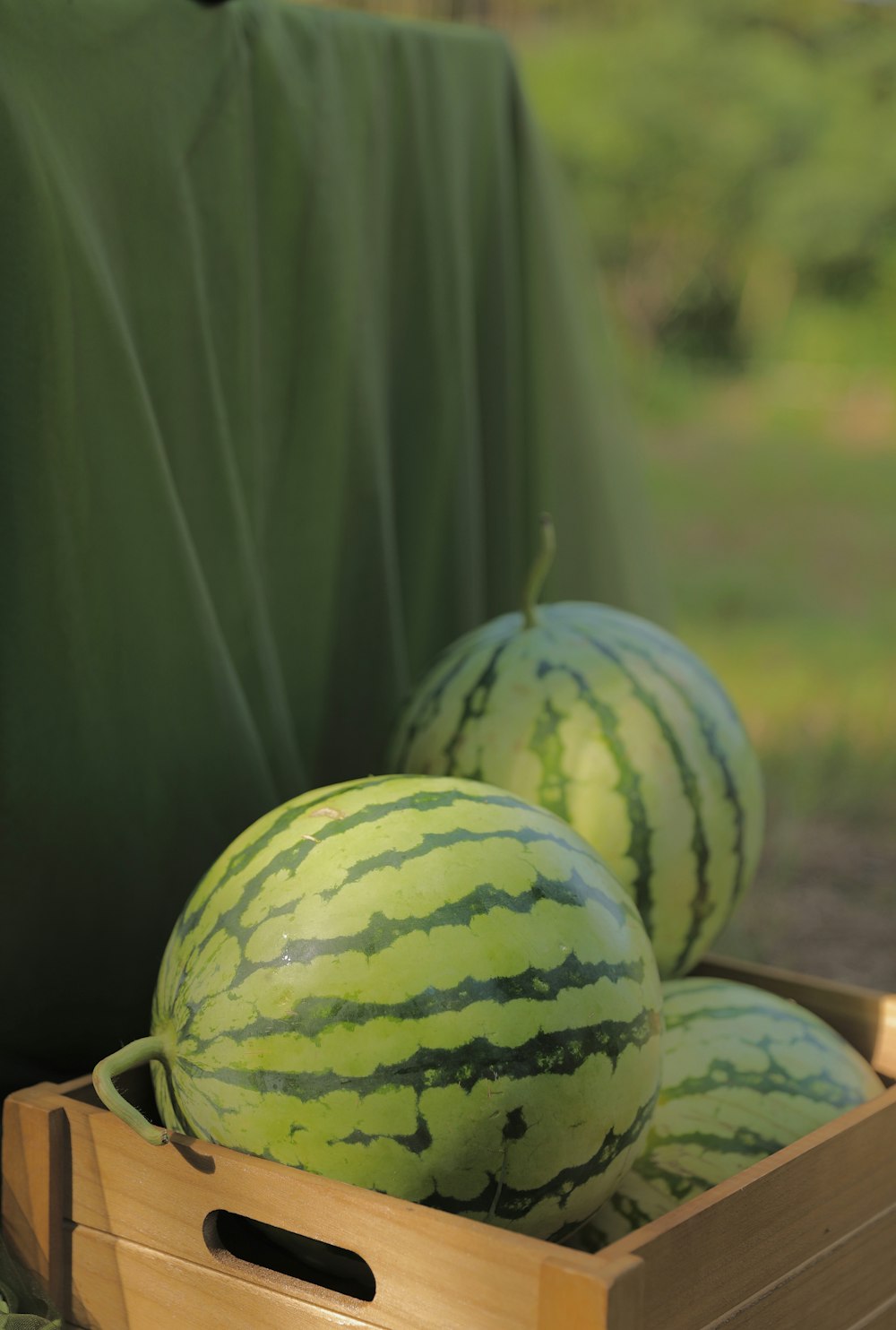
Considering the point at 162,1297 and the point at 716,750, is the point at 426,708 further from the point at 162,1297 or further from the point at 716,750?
the point at 162,1297

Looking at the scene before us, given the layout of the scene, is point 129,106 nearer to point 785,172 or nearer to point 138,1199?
point 138,1199

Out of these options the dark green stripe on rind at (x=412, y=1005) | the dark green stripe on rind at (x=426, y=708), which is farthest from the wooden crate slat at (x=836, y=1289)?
the dark green stripe on rind at (x=426, y=708)

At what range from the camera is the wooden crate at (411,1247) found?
33.5 inches

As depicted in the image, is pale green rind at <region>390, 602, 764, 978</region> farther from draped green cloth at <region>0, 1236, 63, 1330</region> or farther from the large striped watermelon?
draped green cloth at <region>0, 1236, 63, 1330</region>

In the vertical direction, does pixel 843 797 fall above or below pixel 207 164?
below

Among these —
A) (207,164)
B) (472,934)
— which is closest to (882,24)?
(207,164)

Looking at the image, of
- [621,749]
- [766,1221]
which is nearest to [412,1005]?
[766,1221]

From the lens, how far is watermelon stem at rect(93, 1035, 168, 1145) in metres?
0.93

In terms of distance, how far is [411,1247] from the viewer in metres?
0.88

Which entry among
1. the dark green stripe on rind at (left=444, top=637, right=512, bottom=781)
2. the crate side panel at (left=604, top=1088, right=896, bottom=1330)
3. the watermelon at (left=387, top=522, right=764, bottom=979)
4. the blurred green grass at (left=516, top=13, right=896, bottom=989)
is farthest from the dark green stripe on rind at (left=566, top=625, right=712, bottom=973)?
the blurred green grass at (left=516, top=13, right=896, bottom=989)

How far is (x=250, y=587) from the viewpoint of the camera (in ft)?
4.43

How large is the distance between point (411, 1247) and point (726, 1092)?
36 centimetres

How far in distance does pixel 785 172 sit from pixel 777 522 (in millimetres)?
3485

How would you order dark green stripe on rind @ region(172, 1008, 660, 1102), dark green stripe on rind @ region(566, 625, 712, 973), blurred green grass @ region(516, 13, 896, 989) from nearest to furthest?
dark green stripe on rind @ region(172, 1008, 660, 1102) < dark green stripe on rind @ region(566, 625, 712, 973) < blurred green grass @ region(516, 13, 896, 989)
